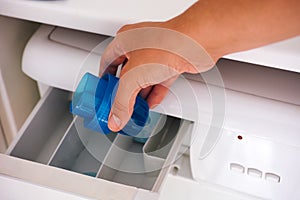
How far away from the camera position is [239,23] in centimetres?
44

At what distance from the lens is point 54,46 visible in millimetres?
567

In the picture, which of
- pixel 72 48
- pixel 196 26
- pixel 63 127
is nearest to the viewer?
pixel 196 26

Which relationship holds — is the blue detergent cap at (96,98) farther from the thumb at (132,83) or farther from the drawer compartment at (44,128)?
the drawer compartment at (44,128)

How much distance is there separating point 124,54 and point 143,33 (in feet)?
0.11

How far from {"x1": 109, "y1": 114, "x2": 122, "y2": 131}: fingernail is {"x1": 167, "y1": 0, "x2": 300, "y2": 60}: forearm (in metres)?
0.10

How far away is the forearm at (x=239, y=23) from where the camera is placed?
1.43 feet

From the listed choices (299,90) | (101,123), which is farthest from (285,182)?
(101,123)

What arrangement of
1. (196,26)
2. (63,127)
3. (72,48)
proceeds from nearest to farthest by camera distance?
(196,26) < (72,48) < (63,127)

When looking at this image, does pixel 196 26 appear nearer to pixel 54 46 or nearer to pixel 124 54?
pixel 124 54

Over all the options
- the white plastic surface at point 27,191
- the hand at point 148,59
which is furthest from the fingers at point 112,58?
the white plastic surface at point 27,191

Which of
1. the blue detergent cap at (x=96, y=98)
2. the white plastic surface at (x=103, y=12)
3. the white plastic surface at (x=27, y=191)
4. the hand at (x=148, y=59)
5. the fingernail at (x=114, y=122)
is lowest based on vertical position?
the white plastic surface at (x=27, y=191)

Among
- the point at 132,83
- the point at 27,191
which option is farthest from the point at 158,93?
the point at 27,191

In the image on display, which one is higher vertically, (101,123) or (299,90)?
(299,90)

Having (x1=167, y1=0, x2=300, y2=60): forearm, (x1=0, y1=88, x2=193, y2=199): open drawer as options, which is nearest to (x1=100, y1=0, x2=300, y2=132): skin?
(x1=167, y1=0, x2=300, y2=60): forearm
